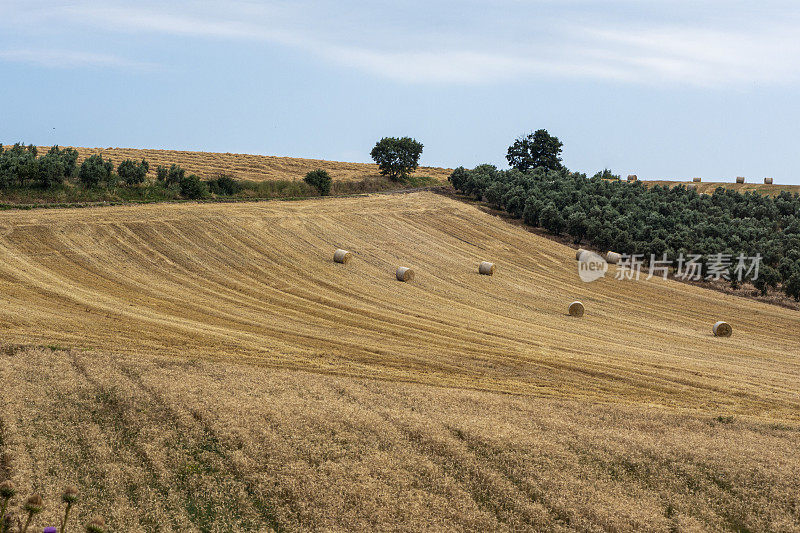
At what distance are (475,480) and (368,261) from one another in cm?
3097

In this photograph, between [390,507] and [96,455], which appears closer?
[390,507]

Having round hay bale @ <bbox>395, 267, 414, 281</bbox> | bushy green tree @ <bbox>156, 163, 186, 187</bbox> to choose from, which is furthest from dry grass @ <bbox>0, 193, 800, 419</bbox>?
bushy green tree @ <bbox>156, 163, 186, 187</bbox>

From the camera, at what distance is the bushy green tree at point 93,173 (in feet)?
165

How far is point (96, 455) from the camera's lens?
14.5m

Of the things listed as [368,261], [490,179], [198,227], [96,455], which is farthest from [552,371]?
[490,179]

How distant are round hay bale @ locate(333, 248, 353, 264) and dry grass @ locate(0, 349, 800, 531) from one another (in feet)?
78.6

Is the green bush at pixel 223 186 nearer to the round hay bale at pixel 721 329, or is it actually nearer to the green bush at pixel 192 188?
the green bush at pixel 192 188

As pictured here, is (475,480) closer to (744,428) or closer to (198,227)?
(744,428)

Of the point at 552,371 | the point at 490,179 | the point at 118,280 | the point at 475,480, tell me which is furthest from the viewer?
the point at 490,179

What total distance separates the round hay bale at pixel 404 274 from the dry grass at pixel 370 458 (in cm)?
2177

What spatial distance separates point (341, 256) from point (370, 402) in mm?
25404

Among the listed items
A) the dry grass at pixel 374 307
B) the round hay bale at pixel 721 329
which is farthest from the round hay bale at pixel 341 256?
the round hay bale at pixel 721 329

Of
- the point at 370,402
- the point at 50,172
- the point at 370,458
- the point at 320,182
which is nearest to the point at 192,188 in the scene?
the point at 50,172

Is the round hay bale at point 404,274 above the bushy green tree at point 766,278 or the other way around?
the other way around
